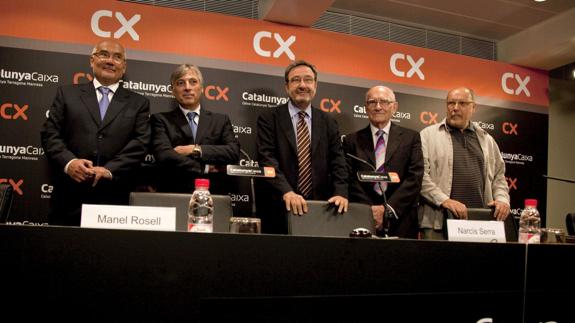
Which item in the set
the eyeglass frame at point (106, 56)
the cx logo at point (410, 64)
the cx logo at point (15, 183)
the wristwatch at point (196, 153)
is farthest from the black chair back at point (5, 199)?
the cx logo at point (410, 64)

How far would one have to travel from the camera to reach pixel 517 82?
15.8 ft

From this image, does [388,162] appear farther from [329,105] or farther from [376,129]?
[329,105]

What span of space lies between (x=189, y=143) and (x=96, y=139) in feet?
1.74

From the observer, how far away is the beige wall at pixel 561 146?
5.09 meters

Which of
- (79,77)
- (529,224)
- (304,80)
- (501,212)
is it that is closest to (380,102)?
(304,80)

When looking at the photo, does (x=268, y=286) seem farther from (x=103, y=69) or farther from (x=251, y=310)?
(x=103, y=69)

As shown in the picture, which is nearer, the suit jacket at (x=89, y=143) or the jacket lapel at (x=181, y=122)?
the suit jacket at (x=89, y=143)

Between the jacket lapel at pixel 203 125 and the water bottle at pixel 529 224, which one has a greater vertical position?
the jacket lapel at pixel 203 125

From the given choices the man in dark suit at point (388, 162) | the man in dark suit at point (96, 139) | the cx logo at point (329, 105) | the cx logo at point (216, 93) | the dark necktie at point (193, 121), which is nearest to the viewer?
the man in dark suit at point (96, 139)

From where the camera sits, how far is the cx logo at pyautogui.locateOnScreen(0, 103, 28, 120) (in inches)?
129

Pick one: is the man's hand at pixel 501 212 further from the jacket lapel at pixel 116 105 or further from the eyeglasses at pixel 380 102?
the jacket lapel at pixel 116 105

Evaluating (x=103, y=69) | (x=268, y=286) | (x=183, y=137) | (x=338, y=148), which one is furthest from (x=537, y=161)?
(x=268, y=286)

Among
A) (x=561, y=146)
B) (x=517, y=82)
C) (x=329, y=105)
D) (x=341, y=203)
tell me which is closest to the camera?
(x=341, y=203)

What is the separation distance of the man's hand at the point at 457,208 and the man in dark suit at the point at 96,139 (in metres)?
1.76
